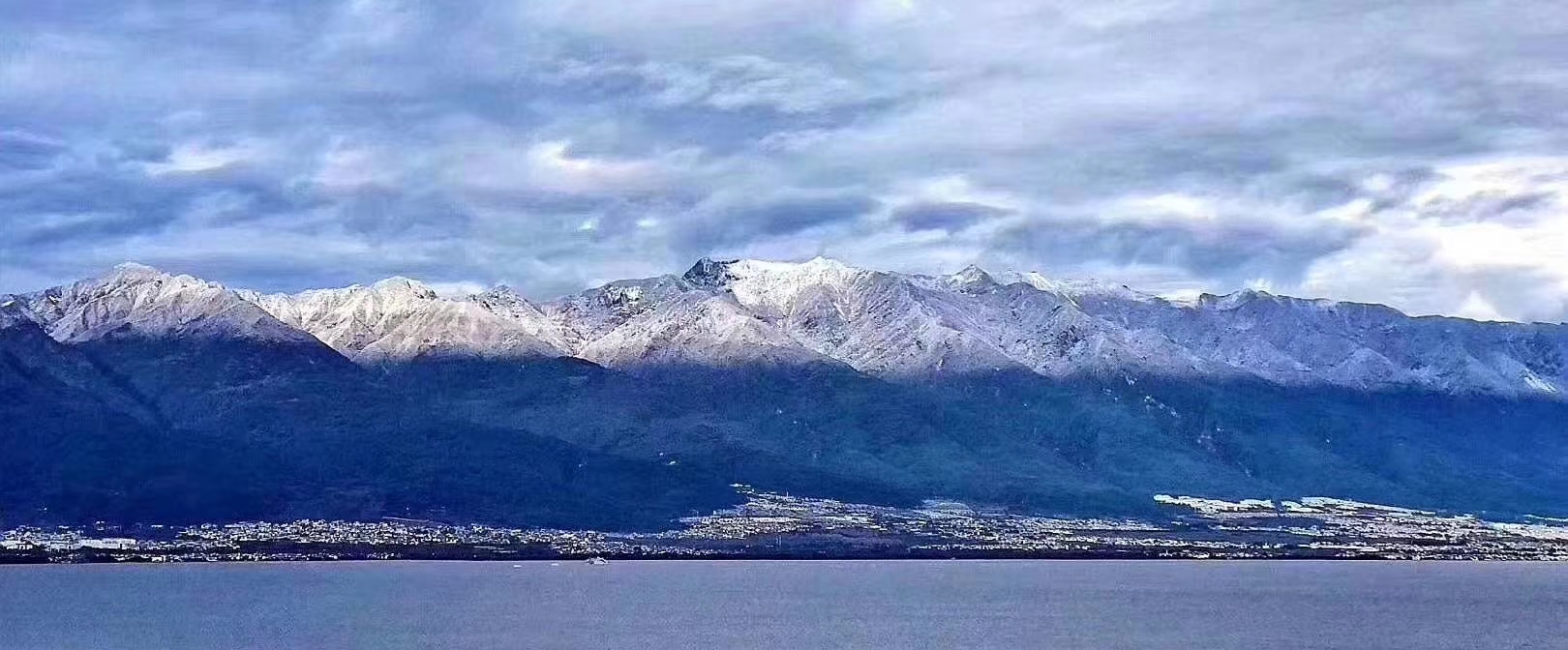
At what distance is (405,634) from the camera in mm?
186500

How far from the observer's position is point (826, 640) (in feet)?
606

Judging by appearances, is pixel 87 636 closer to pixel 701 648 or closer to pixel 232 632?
pixel 232 632

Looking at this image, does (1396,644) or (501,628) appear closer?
(1396,644)

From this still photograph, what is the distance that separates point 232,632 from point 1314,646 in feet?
329

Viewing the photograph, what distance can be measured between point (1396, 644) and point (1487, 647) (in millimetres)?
7760

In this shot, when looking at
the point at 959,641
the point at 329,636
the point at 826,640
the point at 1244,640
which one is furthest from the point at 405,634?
the point at 1244,640

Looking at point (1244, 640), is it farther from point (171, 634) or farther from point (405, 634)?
point (171, 634)

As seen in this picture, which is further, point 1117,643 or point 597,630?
point 597,630

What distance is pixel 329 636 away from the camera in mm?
185250

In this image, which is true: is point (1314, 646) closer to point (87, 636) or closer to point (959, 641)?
point (959, 641)

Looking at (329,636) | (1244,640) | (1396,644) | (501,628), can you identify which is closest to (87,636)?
(329,636)

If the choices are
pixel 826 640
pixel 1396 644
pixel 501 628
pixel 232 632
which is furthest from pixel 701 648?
pixel 1396 644

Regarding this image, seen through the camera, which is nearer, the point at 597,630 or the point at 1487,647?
the point at 1487,647

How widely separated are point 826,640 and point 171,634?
2440 inches
